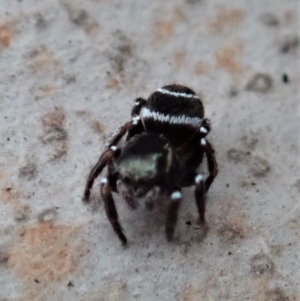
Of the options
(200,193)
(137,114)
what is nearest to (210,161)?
(200,193)

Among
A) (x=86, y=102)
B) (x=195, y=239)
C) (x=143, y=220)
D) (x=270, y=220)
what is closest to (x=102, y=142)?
(x=86, y=102)

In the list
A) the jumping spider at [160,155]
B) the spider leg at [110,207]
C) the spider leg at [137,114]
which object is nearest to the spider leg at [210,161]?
the jumping spider at [160,155]

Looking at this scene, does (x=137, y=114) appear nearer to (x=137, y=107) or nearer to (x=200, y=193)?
(x=137, y=107)

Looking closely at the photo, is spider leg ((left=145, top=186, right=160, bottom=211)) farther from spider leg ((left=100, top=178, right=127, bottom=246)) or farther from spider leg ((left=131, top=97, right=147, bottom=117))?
spider leg ((left=131, top=97, right=147, bottom=117))

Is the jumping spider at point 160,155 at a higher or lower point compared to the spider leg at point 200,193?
higher

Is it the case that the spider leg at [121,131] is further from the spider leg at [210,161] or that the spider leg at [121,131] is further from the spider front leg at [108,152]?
the spider leg at [210,161]

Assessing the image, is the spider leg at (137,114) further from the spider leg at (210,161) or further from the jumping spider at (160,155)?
the spider leg at (210,161)

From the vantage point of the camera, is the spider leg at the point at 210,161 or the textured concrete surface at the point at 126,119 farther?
the spider leg at the point at 210,161
